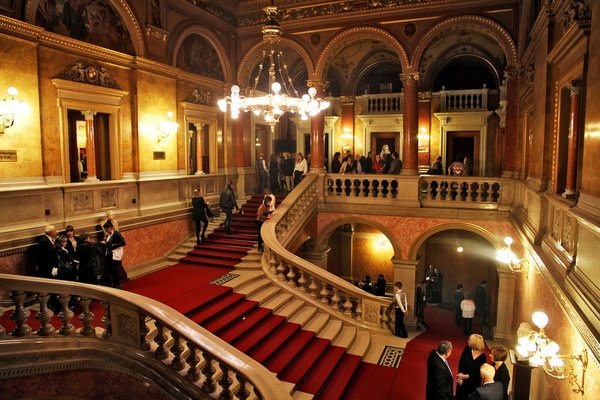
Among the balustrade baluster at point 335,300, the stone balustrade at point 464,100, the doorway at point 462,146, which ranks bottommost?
the balustrade baluster at point 335,300

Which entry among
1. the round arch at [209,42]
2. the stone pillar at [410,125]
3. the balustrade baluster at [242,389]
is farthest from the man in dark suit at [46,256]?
the stone pillar at [410,125]

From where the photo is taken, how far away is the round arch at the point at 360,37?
12617 millimetres

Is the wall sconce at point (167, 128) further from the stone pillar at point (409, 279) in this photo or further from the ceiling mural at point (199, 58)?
the stone pillar at point (409, 279)

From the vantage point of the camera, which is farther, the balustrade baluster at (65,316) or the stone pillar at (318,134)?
the stone pillar at (318,134)

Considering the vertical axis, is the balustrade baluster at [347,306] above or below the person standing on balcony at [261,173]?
below

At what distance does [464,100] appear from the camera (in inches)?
652

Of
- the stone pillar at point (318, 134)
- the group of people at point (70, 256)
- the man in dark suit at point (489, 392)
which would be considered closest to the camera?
the man in dark suit at point (489, 392)

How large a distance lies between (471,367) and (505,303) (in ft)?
20.8

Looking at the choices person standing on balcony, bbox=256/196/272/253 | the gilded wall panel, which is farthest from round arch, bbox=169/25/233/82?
person standing on balcony, bbox=256/196/272/253

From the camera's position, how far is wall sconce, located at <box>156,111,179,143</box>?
36.2 ft

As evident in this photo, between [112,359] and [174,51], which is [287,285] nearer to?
[112,359]

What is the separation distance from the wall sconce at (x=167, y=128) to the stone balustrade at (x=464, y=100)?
1018cm

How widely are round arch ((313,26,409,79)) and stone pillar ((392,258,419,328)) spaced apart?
559cm

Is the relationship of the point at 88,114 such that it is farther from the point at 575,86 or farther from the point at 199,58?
the point at 575,86
